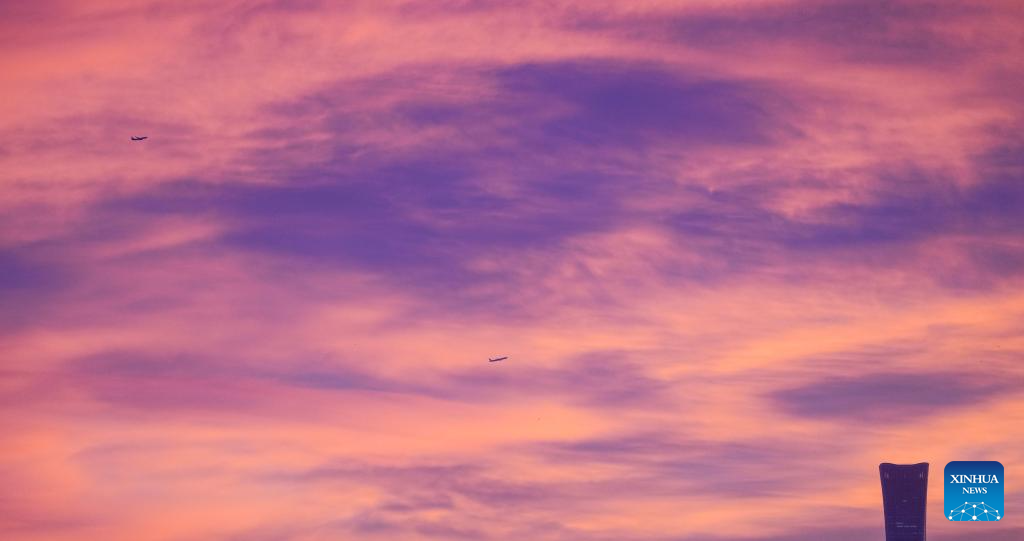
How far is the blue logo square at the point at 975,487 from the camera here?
5221 inches

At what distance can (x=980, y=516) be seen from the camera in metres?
132

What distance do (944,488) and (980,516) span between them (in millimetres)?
4793

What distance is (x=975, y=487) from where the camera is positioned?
133625mm

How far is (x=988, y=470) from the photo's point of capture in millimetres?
134000

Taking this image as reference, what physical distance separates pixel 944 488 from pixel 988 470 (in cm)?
566

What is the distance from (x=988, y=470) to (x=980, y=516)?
499 centimetres

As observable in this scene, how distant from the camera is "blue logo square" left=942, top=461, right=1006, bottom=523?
435 ft

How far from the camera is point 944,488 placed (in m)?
132
